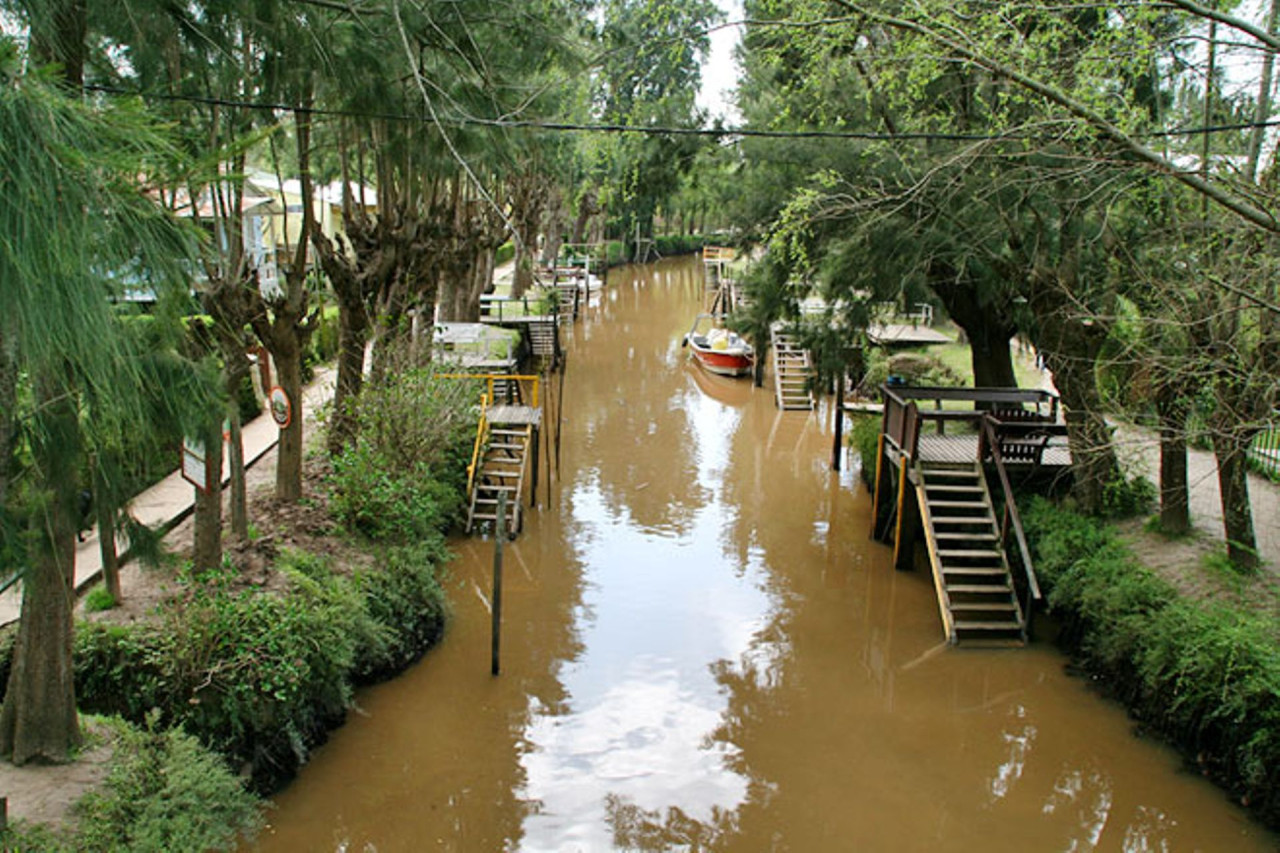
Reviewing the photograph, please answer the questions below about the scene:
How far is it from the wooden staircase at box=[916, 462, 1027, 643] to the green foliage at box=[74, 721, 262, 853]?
8211 millimetres

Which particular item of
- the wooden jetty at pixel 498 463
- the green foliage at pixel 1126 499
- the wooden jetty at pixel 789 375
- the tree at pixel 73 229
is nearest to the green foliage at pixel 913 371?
the wooden jetty at pixel 789 375

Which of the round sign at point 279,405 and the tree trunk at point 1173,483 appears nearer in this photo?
the round sign at point 279,405

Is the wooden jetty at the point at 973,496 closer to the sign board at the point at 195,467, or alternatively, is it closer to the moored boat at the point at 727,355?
the sign board at the point at 195,467

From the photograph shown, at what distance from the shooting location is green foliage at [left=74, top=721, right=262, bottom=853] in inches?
255

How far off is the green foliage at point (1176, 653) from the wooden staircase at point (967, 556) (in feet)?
1.89

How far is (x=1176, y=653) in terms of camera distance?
944cm

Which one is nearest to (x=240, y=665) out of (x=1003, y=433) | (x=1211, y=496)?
(x=1003, y=433)

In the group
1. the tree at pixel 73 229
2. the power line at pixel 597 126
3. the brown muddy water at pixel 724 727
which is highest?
the power line at pixel 597 126

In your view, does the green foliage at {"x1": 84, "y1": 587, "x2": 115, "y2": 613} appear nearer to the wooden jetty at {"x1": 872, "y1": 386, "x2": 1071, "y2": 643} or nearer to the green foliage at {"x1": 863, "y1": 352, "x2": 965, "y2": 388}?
the wooden jetty at {"x1": 872, "y1": 386, "x2": 1071, "y2": 643}

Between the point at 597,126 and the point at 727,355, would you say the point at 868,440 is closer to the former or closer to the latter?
the point at 597,126

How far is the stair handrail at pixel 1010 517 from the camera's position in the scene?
38.3ft

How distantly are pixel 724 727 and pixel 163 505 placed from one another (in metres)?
7.40

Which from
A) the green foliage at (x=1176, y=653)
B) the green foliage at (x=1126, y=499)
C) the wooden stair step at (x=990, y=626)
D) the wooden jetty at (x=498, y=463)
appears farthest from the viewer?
the wooden jetty at (x=498, y=463)

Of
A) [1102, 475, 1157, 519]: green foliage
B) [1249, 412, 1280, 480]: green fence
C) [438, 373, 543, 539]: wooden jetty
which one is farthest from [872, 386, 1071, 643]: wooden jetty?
Result: [438, 373, 543, 539]: wooden jetty
